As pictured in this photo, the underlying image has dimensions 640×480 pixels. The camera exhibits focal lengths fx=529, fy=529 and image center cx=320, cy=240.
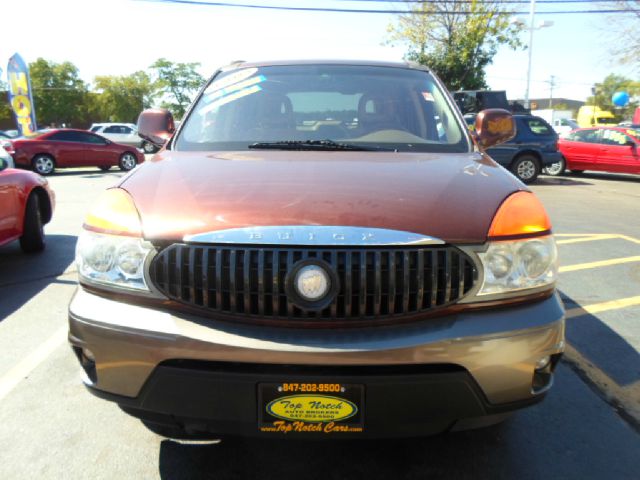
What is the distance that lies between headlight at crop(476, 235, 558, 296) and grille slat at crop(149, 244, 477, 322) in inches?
3.5

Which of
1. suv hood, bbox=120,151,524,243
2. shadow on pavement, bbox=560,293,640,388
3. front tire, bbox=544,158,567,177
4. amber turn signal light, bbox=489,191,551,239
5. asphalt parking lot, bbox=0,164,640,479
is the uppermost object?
suv hood, bbox=120,151,524,243

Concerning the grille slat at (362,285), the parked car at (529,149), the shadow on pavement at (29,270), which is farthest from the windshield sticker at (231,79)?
the parked car at (529,149)

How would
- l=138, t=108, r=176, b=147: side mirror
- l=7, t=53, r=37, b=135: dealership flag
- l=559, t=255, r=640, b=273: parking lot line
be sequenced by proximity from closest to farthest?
l=138, t=108, r=176, b=147: side mirror
l=559, t=255, r=640, b=273: parking lot line
l=7, t=53, r=37, b=135: dealership flag

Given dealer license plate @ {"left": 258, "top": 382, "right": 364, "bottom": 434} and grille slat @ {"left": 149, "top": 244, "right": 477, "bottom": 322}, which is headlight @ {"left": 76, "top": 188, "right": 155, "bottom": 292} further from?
dealer license plate @ {"left": 258, "top": 382, "right": 364, "bottom": 434}

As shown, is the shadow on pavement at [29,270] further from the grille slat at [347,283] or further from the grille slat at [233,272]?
the grille slat at [347,283]

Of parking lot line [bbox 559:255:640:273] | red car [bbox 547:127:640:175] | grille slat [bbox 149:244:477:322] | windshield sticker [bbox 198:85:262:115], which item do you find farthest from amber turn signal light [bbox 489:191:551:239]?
red car [bbox 547:127:640:175]

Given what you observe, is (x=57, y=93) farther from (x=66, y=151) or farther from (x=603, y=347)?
(x=603, y=347)

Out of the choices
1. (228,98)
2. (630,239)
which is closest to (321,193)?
(228,98)

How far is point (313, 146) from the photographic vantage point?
9.05 feet

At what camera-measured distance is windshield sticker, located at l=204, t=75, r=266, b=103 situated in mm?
3299

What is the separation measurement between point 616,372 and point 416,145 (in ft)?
Result: 6.06

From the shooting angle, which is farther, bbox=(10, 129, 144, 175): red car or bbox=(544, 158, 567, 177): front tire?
bbox=(10, 129, 144, 175): red car

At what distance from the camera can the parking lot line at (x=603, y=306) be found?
420 centimetres

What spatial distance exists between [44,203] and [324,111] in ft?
14.9
